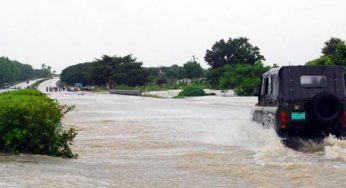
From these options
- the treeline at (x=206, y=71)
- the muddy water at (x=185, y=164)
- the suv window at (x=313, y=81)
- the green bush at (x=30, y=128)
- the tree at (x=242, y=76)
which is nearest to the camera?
the muddy water at (x=185, y=164)

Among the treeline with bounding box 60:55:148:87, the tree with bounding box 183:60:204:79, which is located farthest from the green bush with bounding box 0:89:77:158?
the treeline with bounding box 60:55:148:87

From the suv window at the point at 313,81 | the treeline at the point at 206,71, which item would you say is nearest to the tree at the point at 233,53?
the treeline at the point at 206,71

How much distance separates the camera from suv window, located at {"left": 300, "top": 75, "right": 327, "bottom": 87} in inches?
542

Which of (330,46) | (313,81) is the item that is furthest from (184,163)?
(330,46)

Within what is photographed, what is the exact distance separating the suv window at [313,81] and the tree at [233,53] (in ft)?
247

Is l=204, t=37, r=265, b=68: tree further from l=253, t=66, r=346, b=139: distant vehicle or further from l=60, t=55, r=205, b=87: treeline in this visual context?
l=253, t=66, r=346, b=139: distant vehicle

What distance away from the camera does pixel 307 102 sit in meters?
13.2

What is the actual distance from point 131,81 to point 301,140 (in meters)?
107

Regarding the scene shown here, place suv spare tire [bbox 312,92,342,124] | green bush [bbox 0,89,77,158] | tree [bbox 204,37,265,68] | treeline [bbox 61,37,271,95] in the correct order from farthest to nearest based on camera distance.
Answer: tree [bbox 204,37,265,68]
treeline [bbox 61,37,271,95]
suv spare tire [bbox 312,92,342,124]
green bush [bbox 0,89,77,158]

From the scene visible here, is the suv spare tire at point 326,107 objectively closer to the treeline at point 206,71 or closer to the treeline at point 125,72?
the treeline at point 206,71

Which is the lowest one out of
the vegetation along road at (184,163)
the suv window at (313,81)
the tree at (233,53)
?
the vegetation along road at (184,163)

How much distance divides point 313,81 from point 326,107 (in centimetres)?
94

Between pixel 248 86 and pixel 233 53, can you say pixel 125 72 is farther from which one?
pixel 248 86

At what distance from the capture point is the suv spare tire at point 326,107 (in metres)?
13.1
